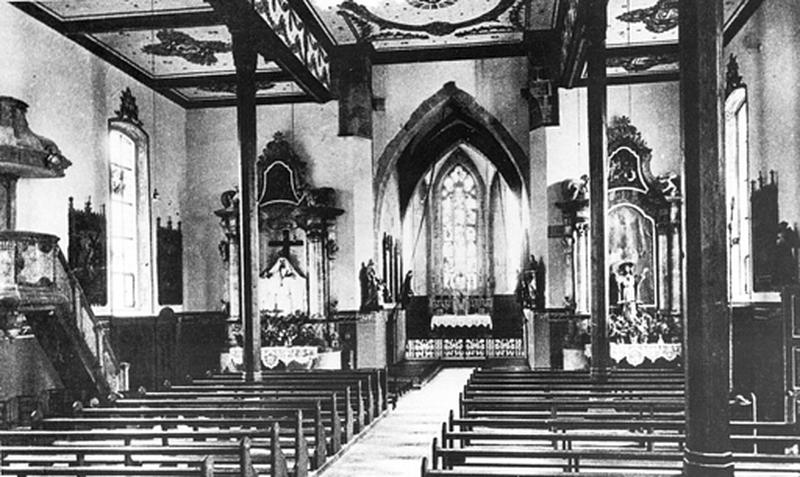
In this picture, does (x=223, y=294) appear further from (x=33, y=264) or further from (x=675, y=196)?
(x=675, y=196)

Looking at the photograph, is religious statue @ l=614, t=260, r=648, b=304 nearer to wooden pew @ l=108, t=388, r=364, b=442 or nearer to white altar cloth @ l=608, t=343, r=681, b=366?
white altar cloth @ l=608, t=343, r=681, b=366

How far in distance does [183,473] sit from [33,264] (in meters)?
5.56

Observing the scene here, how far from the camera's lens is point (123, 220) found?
15742 mm

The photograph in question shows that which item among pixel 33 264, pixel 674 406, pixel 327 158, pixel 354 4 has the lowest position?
pixel 674 406

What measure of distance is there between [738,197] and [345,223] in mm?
7606

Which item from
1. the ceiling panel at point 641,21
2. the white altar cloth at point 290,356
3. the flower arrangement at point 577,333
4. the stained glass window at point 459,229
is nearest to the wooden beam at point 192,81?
the white altar cloth at point 290,356

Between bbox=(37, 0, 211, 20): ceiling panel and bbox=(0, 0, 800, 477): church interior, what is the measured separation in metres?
0.05

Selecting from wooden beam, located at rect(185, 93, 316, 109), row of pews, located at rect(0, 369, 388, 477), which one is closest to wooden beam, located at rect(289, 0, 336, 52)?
wooden beam, located at rect(185, 93, 316, 109)

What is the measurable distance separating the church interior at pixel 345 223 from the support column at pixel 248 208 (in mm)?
40

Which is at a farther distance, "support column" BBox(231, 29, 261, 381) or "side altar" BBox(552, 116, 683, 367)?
"side altar" BBox(552, 116, 683, 367)

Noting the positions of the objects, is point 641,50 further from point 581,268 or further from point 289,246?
point 289,246

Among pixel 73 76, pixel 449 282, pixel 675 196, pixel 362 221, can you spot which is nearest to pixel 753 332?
pixel 675 196

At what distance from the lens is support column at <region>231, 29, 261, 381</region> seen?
11.1 meters

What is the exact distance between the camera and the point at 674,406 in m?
7.94
